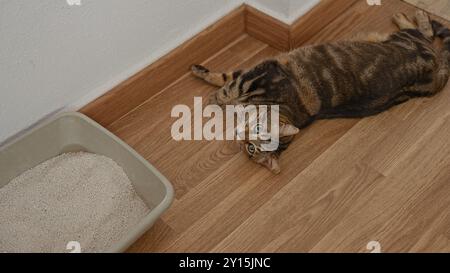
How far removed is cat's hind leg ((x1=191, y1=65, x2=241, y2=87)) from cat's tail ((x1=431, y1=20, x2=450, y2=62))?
69 cm

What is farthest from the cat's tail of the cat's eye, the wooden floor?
the cat's eye

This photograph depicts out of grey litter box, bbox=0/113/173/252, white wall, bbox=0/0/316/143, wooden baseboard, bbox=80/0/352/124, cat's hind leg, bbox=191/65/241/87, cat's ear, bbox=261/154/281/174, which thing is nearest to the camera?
white wall, bbox=0/0/316/143

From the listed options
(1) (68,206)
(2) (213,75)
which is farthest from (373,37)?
(1) (68,206)

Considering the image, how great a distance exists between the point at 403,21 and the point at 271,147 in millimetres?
772

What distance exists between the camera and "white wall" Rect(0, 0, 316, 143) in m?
1.30

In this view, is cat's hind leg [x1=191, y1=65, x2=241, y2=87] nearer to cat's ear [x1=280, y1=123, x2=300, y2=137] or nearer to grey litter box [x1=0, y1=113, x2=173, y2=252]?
cat's ear [x1=280, y1=123, x2=300, y2=137]

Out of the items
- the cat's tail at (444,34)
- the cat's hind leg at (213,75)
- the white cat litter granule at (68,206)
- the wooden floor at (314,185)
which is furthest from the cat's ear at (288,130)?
the cat's tail at (444,34)

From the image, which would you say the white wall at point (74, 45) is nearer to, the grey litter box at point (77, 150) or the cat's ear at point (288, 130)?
the grey litter box at point (77, 150)

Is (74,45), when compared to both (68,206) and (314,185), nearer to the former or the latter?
(68,206)

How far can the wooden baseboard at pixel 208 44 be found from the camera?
1.63 m

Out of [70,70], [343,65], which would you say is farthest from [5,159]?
[343,65]

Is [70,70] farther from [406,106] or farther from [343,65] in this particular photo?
[406,106]

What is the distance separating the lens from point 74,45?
142cm

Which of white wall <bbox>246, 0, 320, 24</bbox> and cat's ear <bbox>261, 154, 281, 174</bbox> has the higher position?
white wall <bbox>246, 0, 320, 24</bbox>
